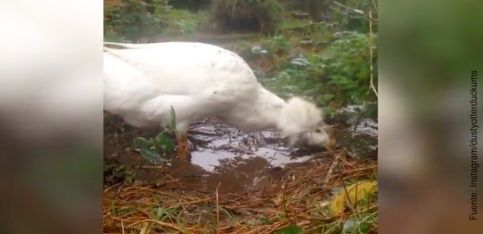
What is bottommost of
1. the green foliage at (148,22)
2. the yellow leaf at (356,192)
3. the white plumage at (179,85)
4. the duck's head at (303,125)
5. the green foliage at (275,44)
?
the yellow leaf at (356,192)

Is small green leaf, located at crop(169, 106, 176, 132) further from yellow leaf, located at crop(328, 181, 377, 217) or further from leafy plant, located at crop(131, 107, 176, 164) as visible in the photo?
yellow leaf, located at crop(328, 181, 377, 217)

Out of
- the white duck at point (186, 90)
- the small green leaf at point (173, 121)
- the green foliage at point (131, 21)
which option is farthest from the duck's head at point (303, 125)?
the green foliage at point (131, 21)

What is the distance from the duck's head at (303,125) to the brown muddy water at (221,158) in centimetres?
2

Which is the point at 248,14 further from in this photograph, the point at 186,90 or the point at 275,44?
the point at 186,90

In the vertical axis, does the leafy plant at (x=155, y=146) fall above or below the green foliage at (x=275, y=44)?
below

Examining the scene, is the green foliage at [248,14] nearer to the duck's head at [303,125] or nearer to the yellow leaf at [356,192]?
the duck's head at [303,125]

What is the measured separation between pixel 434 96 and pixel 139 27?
72 cm

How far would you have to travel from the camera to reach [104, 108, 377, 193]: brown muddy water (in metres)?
1.39

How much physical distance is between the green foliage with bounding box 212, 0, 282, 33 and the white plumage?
71 mm

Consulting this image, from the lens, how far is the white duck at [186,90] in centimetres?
138

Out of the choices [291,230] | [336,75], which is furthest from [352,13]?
[291,230]

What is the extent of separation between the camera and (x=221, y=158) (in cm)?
140

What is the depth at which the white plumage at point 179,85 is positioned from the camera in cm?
138

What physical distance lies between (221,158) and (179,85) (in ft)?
0.66
